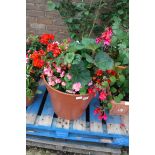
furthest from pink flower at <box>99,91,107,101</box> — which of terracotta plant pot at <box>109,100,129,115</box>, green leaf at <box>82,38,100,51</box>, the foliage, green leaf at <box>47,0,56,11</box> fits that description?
green leaf at <box>47,0,56,11</box>

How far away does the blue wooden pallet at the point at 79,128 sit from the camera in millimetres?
2352

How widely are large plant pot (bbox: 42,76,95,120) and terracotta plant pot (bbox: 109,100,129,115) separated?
197 mm

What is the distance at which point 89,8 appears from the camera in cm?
293

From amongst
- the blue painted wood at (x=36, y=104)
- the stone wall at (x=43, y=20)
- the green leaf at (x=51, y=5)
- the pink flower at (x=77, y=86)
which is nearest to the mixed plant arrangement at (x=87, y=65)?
the pink flower at (x=77, y=86)

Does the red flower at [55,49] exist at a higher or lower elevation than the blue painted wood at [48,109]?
higher

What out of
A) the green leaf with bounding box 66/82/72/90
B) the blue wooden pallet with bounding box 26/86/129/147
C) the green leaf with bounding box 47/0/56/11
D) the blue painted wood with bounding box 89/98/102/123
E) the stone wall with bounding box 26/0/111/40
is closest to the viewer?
the green leaf with bounding box 66/82/72/90

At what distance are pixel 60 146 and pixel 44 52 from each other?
0.74 meters

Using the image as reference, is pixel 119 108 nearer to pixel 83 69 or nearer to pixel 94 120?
pixel 94 120

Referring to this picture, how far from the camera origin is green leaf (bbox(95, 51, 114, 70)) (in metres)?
2.11

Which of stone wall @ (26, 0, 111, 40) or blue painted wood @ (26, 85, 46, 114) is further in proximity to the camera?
stone wall @ (26, 0, 111, 40)

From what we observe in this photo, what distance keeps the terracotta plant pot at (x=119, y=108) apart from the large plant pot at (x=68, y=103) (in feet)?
0.64

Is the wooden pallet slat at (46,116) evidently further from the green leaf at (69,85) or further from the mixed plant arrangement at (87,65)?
the green leaf at (69,85)

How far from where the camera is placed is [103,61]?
2127 mm

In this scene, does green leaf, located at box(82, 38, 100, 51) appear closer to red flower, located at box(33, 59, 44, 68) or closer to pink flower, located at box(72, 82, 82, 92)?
pink flower, located at box(72, 82, 82, 92)
